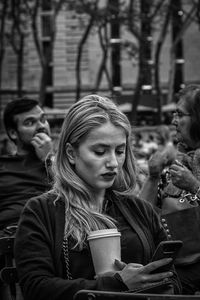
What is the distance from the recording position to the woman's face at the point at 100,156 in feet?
10.5

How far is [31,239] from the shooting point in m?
3.08

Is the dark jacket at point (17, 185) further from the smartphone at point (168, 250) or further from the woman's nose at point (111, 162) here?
the smartphone at point (168, 250)

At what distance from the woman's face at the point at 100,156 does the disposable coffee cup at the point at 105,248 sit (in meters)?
0.29

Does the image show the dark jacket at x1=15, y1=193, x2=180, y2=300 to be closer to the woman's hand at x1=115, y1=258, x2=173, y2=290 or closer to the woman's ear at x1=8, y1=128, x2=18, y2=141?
the woman's hand at x1=115, y1=258, x2=173, y2=290

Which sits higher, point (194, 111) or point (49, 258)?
point (194, 111)

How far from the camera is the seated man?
5484 mm

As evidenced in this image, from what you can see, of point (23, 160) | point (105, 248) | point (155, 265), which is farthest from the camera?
point (23, 160)

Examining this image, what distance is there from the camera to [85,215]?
126 inches

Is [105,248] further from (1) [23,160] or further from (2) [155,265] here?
(1) [23,160]

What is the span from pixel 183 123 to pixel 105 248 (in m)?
2.09

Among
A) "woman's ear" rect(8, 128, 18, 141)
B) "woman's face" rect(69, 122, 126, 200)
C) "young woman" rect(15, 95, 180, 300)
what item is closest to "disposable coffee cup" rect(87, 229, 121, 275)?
"young woman" rect(15, 95, 180, 300)

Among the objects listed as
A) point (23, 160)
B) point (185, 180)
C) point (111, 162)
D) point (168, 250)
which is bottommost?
point (23, 160)

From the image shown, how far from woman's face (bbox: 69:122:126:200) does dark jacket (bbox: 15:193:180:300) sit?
0.52 feet

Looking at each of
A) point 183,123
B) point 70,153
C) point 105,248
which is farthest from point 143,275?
point 183,123
